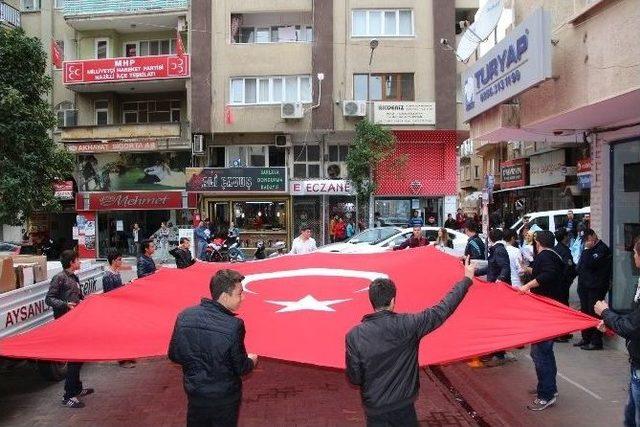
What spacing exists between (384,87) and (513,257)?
18.8m

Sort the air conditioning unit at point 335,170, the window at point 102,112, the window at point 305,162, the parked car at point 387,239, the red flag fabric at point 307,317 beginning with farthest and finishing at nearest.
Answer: the window at point 102,112 → the window at point 305,162 → the air conditioning unit at point 335,170 → the parked car at point 387,239 → the red flag fabric at point 307,317

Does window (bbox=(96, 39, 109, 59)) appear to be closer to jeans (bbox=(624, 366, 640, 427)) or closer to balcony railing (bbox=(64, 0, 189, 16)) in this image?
balcony railing (bbox=(64, 0, 189, 16))

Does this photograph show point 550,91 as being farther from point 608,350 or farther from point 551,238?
point 608,350

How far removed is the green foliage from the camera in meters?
25.3

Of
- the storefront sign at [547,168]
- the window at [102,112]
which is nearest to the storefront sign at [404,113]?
the storefront sign at [547,168]

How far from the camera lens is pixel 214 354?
4105mm

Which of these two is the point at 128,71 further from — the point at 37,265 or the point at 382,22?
the point at 37,265

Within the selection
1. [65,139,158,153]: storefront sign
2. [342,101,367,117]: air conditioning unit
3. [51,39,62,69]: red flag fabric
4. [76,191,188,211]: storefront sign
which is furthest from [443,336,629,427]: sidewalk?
[51,39,62,69]: red flag fabric

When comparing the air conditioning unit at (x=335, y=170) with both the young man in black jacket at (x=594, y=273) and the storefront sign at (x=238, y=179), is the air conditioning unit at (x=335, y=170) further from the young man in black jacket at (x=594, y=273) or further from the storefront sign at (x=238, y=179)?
the young man in black jacket at (x=594, y=273)

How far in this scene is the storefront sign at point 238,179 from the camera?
26938 mm

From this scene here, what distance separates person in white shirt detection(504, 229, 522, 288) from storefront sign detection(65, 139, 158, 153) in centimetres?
2128

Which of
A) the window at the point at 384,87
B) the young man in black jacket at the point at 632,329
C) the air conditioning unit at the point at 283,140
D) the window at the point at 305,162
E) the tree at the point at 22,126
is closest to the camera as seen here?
the young man in black jacket at the point at 632,329

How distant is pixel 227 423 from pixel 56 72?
29342mm

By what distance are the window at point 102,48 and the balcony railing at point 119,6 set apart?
1773 millimetres
